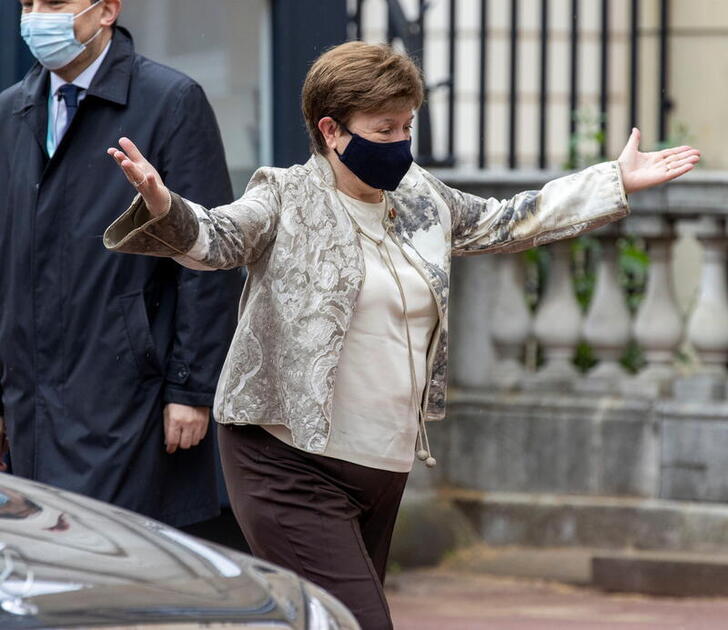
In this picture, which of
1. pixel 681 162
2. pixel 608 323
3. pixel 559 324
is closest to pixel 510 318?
pixel 559 324

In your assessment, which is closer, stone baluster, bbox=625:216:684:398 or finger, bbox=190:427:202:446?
finger, bbox=190:427:202:446

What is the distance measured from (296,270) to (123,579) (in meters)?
1.08

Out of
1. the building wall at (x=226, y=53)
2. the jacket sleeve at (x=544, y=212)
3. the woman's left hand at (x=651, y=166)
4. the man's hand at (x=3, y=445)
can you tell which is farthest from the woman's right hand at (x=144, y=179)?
the building wall at (x=226, y=53)

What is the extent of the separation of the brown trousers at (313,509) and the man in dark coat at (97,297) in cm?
61

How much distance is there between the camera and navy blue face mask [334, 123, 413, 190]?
354cm

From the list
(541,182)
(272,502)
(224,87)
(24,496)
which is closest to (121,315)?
(272,502)

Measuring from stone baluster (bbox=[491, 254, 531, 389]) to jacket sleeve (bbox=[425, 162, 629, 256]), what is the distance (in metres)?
3.17

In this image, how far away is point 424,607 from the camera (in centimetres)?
634

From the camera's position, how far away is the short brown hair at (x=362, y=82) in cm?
354

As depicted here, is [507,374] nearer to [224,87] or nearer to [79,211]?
[224,87]

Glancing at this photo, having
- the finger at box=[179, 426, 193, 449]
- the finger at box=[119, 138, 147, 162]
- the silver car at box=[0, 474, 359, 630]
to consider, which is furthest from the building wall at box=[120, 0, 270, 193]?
the silver car at box=[0, 474, 359, 630]

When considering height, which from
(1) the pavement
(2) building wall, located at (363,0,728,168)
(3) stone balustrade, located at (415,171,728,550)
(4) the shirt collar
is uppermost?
(2) building wall, located at (363,0,728,168)

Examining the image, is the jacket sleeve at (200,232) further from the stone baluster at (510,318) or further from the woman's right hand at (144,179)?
the stone baluster at (510,318)

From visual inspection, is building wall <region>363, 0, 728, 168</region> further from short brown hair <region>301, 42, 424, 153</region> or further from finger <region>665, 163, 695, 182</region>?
short brown hair <region>301, 42, 424, 153</region>
